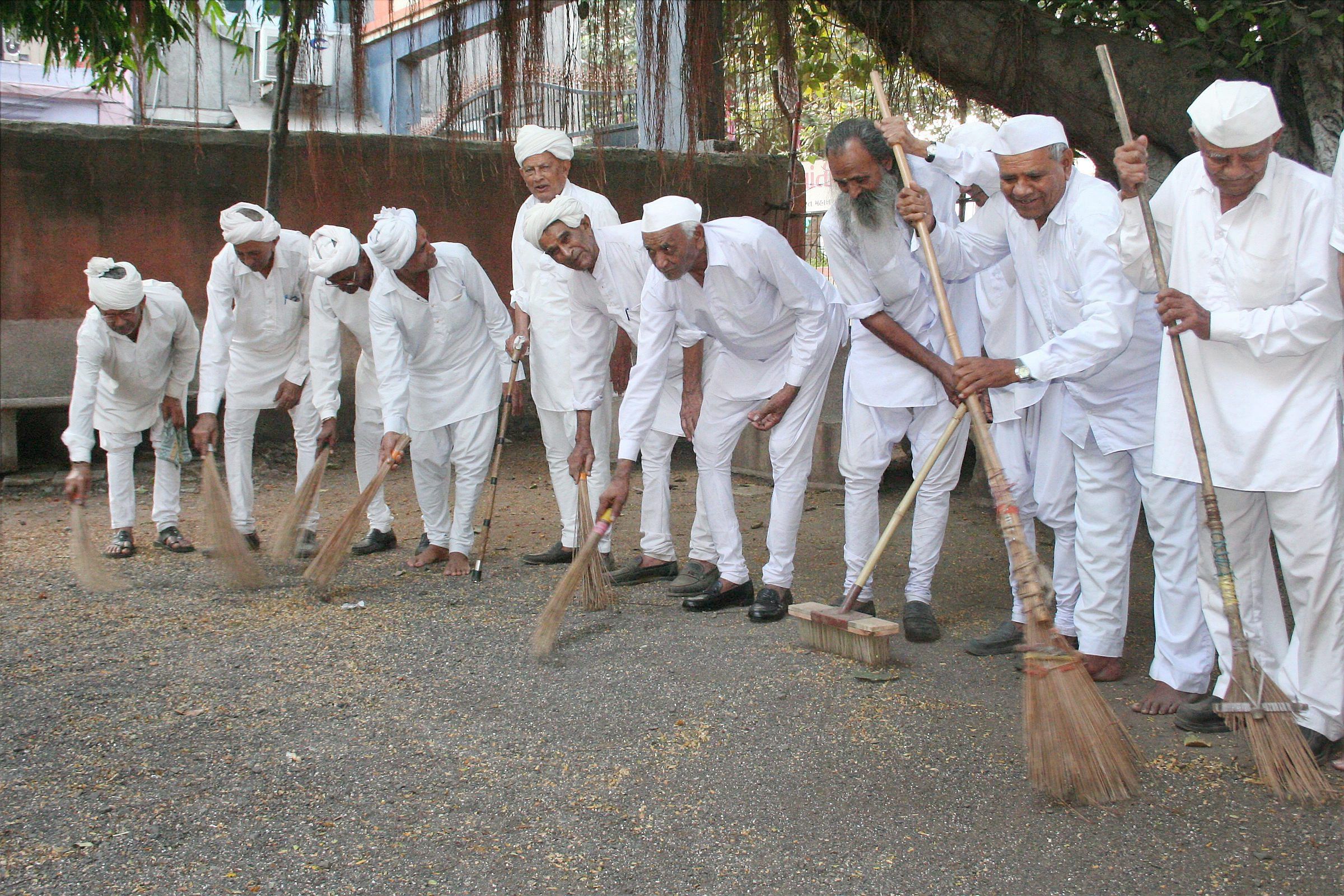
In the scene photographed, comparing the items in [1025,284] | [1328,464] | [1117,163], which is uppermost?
[1117,163]

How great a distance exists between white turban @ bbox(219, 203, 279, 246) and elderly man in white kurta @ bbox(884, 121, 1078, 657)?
341 cm

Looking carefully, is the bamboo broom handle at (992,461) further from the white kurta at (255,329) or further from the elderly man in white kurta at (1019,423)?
the white kurta at (255,329)

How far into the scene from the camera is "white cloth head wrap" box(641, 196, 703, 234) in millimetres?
4570

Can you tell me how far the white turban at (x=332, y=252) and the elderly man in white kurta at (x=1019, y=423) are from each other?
8.90 ft

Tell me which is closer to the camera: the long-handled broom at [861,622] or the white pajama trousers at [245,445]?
the long-handled broom at [861,622]

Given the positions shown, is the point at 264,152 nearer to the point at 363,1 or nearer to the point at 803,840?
the point at 363,1

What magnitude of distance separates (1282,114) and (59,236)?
25.6 ft

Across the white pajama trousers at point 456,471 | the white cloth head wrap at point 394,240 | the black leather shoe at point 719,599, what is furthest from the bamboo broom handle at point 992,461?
the white pajama trousers at point 456,471

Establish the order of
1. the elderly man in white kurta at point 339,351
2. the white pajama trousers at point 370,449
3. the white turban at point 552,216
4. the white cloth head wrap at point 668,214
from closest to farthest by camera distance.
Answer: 1. the white cloth head wrap at point 668,214
2. the white turban at point 552,216
3. the elderly man in white kurta at point 339,351
4. the white pajama trousers at point 370,449

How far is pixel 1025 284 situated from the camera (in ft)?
13.7

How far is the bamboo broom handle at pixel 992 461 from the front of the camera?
128 inches

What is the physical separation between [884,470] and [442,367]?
2410 mm

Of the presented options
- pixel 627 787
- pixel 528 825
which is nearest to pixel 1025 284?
pixel 627 787

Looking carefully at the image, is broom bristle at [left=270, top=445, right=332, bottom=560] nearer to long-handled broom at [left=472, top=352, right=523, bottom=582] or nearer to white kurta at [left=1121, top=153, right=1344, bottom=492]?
long-handled broom at [left=472, top=352, right=523, bottom=582]
